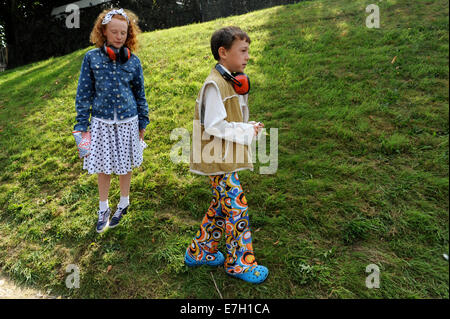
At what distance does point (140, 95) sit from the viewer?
3.13 m

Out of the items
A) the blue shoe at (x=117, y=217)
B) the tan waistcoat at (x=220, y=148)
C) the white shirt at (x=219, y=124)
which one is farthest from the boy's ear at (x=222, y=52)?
the blue shoe at (x=117, y=217)

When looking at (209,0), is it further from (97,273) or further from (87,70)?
(97,273)

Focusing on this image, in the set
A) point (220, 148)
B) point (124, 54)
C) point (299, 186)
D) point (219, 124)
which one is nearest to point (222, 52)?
point (219, 124)

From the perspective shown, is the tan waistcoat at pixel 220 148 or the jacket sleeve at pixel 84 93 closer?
the tan waistcoat at pixel 220 148

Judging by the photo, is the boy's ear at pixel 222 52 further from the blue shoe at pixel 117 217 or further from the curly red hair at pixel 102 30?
the blue shoe at pixel 117 217

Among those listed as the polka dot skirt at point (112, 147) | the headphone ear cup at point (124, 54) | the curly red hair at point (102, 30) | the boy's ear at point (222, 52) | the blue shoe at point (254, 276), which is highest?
the curly red hair at point (102, 30)

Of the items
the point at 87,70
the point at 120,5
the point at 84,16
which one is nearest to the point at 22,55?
the point at 84,16

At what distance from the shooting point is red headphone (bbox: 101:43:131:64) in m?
2.74

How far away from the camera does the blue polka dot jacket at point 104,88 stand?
108 inches

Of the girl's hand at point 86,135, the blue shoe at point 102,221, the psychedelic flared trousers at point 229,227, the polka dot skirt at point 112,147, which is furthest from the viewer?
the blue shoe at point 102,221

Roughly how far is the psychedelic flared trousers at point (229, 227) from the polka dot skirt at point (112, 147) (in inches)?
43.0

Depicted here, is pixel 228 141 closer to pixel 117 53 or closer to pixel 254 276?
pixel 254 276

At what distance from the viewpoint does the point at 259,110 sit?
5.08 metres
